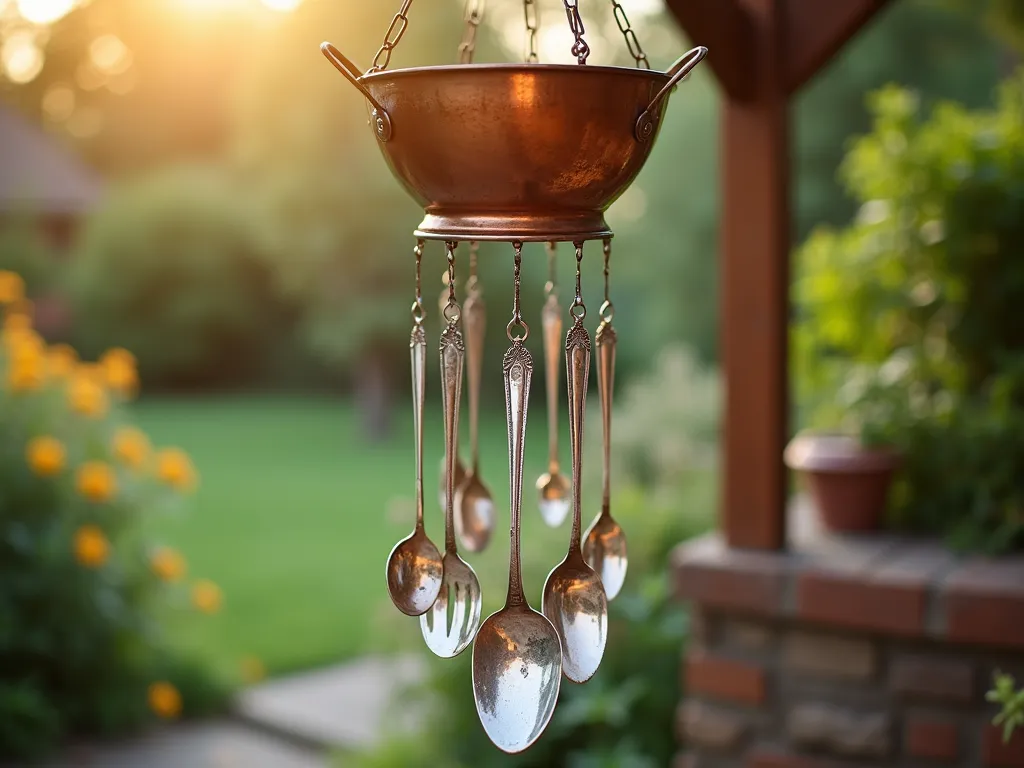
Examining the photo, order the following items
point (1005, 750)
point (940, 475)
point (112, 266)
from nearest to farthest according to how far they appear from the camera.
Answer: point (1005, 750) → point (940, 475) → point (112, 266)

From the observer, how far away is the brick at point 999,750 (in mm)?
2160

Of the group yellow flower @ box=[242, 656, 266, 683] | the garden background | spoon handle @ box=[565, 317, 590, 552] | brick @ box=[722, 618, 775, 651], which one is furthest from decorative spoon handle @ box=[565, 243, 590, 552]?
yellow flower @ box=[242, 656, 266, 683]

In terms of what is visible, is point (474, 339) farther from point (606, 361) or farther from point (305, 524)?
point (305, 524)

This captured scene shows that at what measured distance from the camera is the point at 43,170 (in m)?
14.9

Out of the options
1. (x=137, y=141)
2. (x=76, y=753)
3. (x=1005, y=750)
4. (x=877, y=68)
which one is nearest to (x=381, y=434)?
(x=877, y=68)

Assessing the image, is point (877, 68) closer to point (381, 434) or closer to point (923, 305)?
point (923, 305)

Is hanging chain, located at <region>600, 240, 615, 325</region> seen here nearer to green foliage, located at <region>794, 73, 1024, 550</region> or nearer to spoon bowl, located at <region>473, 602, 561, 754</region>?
spoon bowl, located at <region>473, 602, 561, 754</region>

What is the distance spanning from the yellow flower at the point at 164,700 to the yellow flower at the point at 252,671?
283mm

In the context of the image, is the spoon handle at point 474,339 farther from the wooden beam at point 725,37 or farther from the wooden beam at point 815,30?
the wooden beam at point 815,30

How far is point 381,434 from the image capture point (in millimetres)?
9961

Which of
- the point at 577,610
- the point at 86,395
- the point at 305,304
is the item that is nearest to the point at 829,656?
the point at 577,610

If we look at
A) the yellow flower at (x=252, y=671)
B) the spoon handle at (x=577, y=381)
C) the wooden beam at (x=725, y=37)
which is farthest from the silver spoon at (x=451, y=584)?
the yellow flower at (x=252, y=671)

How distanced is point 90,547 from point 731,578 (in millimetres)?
2110

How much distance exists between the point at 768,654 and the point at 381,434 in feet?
25.4
